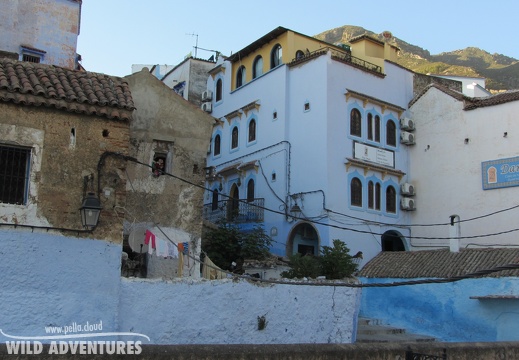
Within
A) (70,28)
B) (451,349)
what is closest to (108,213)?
(451,349)

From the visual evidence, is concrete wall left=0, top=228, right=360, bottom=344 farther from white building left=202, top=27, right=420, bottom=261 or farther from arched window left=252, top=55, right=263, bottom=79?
arched window left=252, top=55, right=263, bottom=79

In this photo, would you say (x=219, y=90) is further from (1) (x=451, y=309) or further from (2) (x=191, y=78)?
(1) (x=451, y=309)

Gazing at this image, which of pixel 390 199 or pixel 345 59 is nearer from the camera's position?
pixel 345 59

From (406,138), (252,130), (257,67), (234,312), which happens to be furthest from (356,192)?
(234,312)

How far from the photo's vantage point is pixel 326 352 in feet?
26.1

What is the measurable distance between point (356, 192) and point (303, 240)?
3232 mm

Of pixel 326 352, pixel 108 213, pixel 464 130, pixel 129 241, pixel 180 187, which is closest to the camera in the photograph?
pixel 326 352

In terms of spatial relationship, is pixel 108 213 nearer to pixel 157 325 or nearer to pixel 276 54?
pixel 157 325

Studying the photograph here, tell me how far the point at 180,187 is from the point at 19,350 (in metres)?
11.3

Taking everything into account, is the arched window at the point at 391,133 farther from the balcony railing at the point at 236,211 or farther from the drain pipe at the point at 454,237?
the balcony railing at the point at 236,211

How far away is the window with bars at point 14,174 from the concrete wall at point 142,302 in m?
0.72

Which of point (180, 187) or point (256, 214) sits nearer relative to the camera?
point (180, 187)

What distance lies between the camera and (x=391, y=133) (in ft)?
94.7

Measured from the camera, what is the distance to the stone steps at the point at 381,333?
63.0ft
